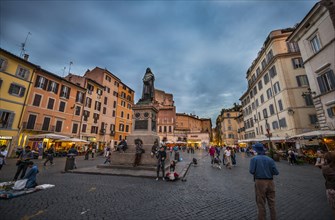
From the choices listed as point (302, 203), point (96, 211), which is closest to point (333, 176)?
point (302, 203)

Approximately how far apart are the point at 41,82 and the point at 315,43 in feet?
118

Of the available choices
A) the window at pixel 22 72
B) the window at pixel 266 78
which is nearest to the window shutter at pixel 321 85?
the window at pixel 266 78

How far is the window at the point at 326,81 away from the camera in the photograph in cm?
1305

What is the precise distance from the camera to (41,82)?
75.3ft

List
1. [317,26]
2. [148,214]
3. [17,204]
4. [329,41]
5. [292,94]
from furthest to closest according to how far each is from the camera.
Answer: [292,94]
[317,26]
[329,41]
[17,204]
[148,214]

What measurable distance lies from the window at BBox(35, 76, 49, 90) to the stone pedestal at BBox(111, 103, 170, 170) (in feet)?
68.0

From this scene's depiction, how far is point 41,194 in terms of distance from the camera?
4.95 m

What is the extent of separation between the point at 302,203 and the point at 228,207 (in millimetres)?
2331

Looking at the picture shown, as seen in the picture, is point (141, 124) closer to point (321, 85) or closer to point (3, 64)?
point (321, 85)

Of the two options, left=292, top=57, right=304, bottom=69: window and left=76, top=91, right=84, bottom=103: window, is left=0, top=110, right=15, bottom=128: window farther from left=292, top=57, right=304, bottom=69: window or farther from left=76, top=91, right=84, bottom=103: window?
left=292, top=57, right=304, bottom=69: window

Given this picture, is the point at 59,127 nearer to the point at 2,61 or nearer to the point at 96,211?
the point at 2,61

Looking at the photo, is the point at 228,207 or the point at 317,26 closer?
the point at 228,207

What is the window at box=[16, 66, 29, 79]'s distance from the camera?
800 inches

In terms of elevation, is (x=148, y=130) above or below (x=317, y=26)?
below
